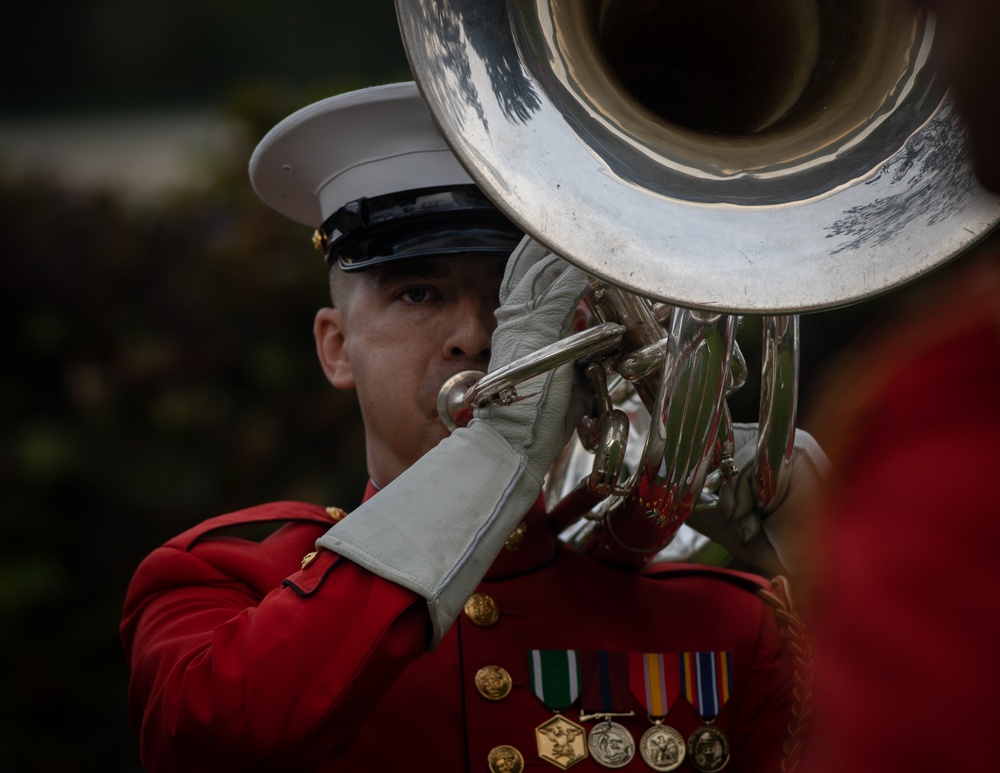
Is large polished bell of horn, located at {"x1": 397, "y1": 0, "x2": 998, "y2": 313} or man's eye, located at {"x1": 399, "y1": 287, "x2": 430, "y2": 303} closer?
large polished bell of horn, located at {"x1": 397, "y1": 0, "x2": 998, "y2": 313}

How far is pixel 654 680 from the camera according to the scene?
6.99ft

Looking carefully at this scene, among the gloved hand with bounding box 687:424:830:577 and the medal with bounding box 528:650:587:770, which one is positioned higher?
the gloved hand with bounding box 687:424:830:577

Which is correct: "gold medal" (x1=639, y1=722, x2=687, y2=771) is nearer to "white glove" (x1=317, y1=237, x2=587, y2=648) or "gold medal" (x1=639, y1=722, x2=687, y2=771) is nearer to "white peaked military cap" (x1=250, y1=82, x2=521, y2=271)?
"white glove" (x1=317, y1=237, x2=587, y2=648)

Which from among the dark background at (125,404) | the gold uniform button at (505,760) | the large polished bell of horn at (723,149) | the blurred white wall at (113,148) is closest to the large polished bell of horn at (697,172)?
the large polished bell of horn at (723,149)

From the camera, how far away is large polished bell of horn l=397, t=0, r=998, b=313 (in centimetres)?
160

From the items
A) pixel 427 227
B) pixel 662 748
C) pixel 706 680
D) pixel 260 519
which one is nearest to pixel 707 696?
pixel 706 680

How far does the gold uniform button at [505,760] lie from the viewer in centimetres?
198

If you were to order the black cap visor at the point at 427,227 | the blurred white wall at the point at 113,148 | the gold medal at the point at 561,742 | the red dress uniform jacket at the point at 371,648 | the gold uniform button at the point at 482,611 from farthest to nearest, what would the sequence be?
the blurred white wall at the point at 113,148 < the black cap visor at the point at 427,227 < the gold uniform button at the point at 482,611 < the gold medal at the point at 561,742 < the red dress uniform jacket at the point at 371,648

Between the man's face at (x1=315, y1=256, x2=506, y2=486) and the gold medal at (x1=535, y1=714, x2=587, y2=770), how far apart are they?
0.56 meters

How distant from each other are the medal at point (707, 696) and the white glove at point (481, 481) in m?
0.55

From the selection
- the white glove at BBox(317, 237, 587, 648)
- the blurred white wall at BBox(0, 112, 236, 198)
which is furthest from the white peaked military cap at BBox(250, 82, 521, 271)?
the blurred white wall at BBox(0, 112, 236, 198)

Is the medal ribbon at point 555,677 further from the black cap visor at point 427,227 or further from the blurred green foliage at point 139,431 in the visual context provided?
the blurred green foliage at point 139,431

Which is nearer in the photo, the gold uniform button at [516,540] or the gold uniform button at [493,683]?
the gold uniform button at [493,683]

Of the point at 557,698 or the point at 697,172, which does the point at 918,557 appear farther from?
the point at 557,698
